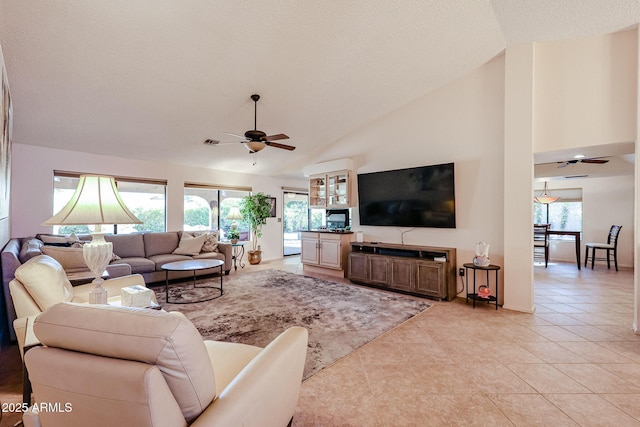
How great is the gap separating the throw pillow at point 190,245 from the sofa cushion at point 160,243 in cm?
13

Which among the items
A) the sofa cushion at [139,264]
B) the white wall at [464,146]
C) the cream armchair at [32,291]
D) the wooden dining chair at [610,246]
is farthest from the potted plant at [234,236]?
the wooden dining chair at [610,246]

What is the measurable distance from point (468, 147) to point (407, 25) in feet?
6.45

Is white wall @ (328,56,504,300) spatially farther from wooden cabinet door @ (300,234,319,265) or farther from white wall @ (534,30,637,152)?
wooden cabinet door @ (300,234,319,265)

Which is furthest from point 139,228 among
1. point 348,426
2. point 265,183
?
point 348,426

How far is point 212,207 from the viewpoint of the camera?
669 centimetres

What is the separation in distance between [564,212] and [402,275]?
6.04 metres

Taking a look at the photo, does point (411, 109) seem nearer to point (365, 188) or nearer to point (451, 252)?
point (365, 188)

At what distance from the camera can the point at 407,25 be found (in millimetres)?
3094

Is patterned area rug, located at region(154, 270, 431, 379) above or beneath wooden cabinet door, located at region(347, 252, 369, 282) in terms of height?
beneath

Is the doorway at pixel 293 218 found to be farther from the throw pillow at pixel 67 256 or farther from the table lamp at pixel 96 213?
the table lamp at pixel 96 213

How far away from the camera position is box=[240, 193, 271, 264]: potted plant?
675 centimetres

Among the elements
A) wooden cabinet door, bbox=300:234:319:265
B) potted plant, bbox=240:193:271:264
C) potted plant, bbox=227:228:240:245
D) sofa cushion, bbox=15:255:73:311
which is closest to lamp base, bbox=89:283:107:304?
sofa cushion, bbox=15:255:73:311

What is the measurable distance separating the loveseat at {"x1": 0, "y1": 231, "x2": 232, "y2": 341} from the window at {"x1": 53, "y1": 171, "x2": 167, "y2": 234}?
0.36 m

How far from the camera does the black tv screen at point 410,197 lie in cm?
433
